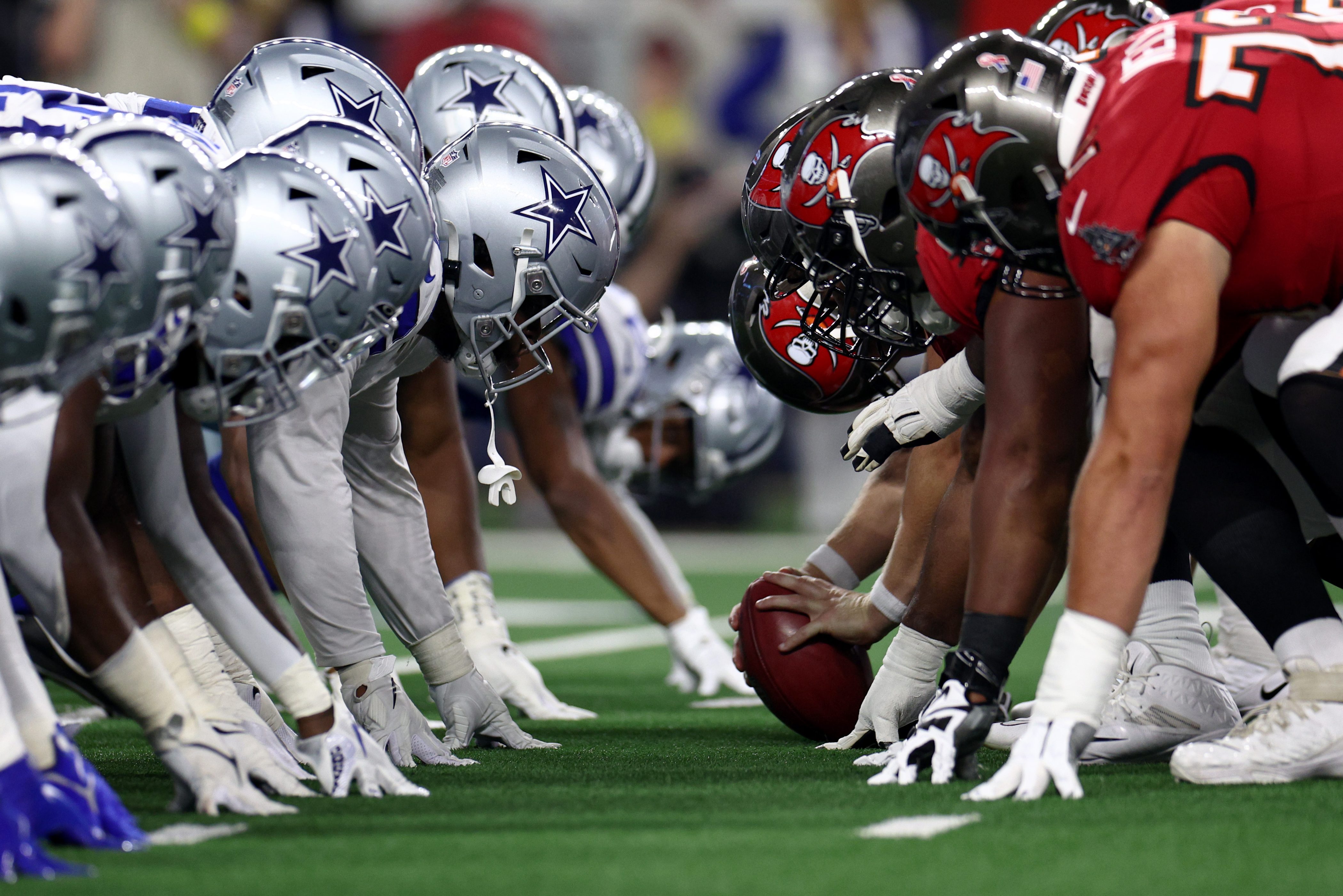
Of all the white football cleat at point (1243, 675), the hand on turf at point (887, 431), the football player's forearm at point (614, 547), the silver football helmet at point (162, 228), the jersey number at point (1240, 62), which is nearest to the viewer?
the silver football helmet at point (162, 228)

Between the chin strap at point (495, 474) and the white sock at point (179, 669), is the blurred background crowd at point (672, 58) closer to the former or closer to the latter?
the chin strap at point (495, 474)

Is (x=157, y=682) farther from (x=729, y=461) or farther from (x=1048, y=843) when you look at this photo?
(x=729, y=461)

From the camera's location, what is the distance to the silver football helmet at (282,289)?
2.95 meters

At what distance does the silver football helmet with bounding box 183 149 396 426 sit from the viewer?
2949 mm

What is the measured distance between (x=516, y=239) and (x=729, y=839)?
4.88ft

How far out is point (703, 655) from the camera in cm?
562

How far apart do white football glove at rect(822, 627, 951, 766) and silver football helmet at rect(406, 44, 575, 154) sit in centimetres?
188

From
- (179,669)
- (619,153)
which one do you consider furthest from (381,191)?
(619,153)

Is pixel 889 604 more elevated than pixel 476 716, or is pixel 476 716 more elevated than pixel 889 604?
pixel 889 604

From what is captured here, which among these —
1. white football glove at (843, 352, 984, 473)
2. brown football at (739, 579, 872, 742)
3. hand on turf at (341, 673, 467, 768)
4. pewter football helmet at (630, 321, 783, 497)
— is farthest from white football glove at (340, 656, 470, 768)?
pewter football helmet at (630, 321, 783, 497)

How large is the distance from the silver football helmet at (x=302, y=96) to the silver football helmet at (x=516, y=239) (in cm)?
21

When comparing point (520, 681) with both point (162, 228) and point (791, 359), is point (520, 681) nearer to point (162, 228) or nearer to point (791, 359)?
point (791, 359)

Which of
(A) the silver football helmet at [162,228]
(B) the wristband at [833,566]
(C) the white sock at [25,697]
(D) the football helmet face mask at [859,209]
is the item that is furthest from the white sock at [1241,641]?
(C) the white sock at [25,697]

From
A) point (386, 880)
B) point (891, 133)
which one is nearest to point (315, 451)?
point (386, 880)
